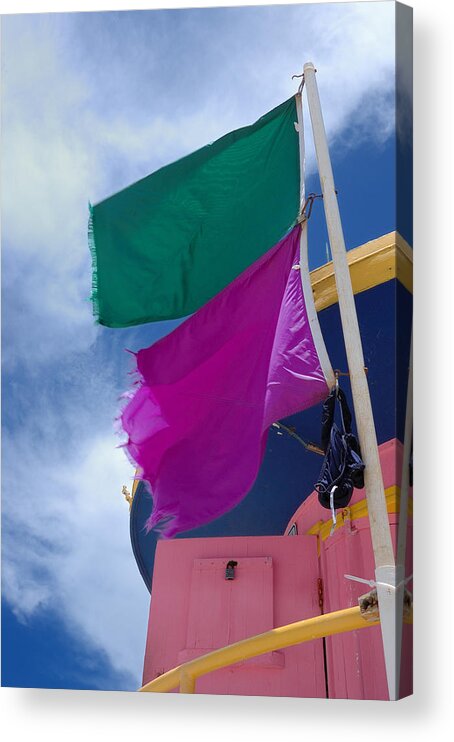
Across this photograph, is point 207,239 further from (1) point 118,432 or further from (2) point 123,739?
(2) point 123,739

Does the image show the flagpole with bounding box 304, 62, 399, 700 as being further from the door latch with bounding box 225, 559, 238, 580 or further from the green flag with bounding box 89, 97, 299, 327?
the door latch with bounding box 225, 559, 238, 580

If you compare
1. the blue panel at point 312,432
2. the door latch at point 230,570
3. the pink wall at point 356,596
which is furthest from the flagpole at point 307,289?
the door latch at point 230,570

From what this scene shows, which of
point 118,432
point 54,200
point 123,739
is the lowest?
point 123,739

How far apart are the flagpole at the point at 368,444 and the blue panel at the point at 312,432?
0.56ft

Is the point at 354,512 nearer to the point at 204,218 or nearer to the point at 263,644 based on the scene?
the point at 263,644

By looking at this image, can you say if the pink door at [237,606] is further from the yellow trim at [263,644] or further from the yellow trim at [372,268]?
the yellow trim at [372,268]

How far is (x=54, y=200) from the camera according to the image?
5184 mm

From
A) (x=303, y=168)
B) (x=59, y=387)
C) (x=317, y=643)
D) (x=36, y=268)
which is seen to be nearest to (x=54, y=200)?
(x=36, y=268)

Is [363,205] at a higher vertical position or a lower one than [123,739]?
higher

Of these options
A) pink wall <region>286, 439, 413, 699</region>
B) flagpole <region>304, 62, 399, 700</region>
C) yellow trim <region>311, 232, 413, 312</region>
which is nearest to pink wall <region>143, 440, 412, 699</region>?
pink wall <region>286, 439, 413, 699</region>

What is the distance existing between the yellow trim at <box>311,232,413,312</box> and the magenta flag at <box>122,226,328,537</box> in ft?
1.13

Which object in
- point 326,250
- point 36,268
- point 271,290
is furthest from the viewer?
point 36,268

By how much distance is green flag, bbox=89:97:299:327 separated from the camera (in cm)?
468

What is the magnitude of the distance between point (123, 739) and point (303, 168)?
236cm
